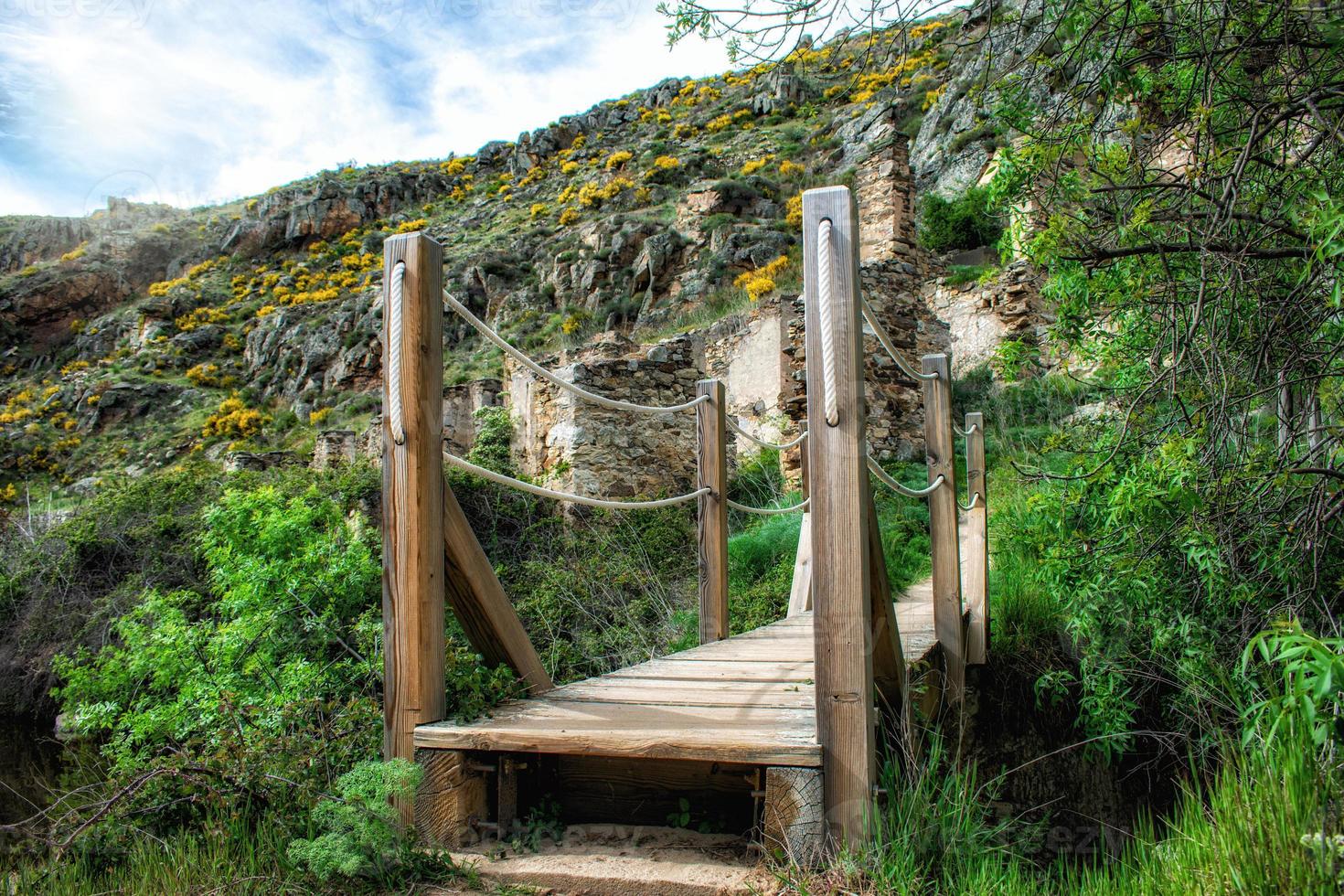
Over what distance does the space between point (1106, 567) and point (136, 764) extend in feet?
13.8

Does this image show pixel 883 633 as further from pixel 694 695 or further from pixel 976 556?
pixel 976 556

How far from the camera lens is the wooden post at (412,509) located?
229 cm

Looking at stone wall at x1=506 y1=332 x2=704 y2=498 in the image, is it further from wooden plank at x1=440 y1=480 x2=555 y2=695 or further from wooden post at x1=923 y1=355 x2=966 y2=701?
wooden plank at x1=440 y1=480 x2=555 y2=695

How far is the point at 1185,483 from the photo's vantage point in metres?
3.16

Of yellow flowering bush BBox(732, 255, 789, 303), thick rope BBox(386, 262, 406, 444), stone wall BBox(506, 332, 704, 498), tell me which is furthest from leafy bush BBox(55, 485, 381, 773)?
yellow flowering bush BBox(732, 255, 789, 303)

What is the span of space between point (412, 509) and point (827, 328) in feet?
4.06

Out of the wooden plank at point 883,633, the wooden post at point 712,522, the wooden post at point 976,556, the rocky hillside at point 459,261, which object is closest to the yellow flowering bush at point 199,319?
the rocky hillside at point 459,261

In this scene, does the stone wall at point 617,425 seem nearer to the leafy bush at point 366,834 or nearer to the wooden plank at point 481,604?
the wooden plank at point 481,604

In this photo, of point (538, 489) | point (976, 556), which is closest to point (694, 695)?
point (538, 489)

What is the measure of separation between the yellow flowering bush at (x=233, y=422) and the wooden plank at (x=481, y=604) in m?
26.5

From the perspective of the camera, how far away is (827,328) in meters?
2.14

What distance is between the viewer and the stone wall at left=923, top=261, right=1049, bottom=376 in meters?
14.6

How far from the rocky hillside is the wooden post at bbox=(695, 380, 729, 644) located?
7.52m

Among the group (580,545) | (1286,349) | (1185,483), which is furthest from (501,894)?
(580,545)
